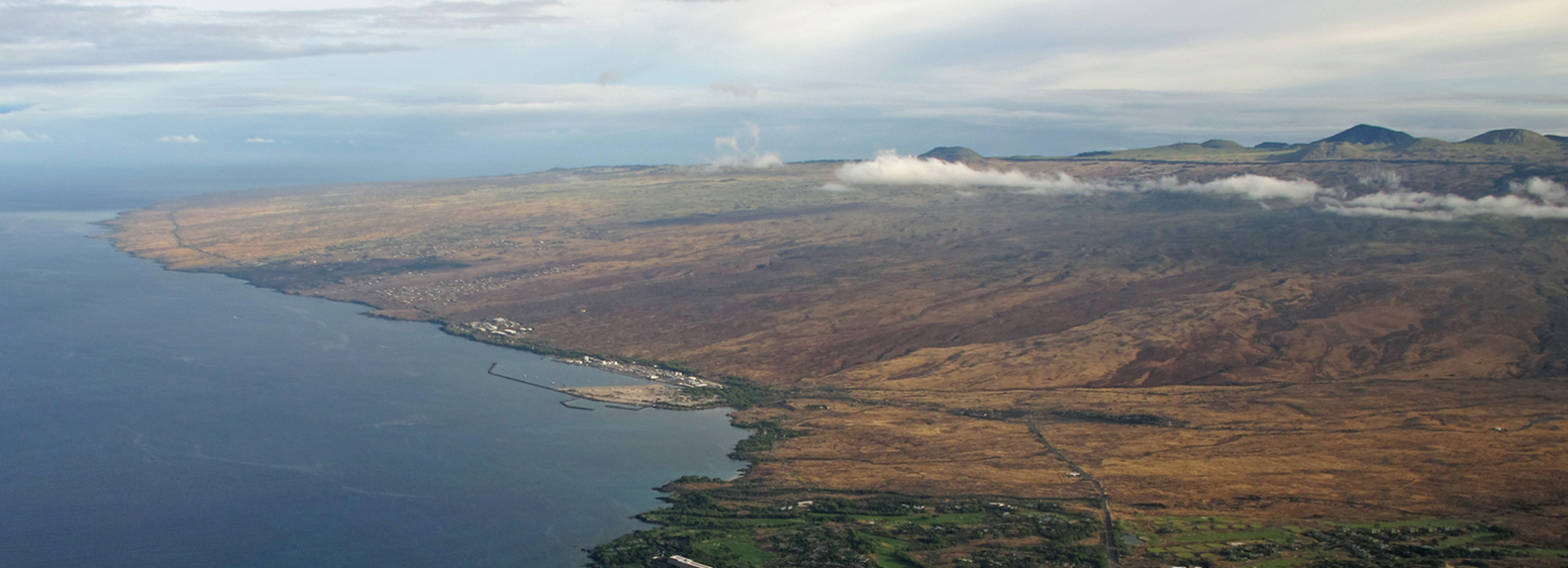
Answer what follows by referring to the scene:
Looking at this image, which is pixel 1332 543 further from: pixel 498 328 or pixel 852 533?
pixel 498 328

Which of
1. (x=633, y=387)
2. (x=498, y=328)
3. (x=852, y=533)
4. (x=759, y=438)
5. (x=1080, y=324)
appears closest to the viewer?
(x=852, y=533)

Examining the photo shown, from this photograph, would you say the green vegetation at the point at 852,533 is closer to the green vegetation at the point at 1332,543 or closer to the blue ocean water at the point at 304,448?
the blue ocean water at the point at 304,448

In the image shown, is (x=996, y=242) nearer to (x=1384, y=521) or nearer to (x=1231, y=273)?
(x=1231, y=273)

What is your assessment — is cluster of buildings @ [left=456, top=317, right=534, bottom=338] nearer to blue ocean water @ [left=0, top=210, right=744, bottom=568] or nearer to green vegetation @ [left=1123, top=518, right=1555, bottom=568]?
blue ocean water @ [left=0, top=210, right=744, bottom=568]

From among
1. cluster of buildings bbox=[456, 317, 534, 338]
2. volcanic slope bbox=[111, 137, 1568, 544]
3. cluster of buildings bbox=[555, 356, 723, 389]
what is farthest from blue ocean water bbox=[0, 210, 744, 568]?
volcanic slope bbox=[111, 137, 1568, 544]

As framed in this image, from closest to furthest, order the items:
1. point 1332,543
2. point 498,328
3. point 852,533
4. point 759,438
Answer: point 1332,543
point 852,533
point 759,438
point 498,328

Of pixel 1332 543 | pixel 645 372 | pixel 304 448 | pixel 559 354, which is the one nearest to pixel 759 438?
pixel 645 372

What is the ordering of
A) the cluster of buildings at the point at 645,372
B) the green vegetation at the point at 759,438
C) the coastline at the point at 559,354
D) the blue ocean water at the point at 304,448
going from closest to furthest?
the blue ocean water at the point at 304,448
the coastline at the point at 559,354
the green vegetation at the point at 759,438
the cluster of buildings at the point at 645,372

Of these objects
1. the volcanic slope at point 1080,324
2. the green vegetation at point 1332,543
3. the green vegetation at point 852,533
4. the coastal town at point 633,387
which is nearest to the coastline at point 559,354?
the coastal town at point 633,387
